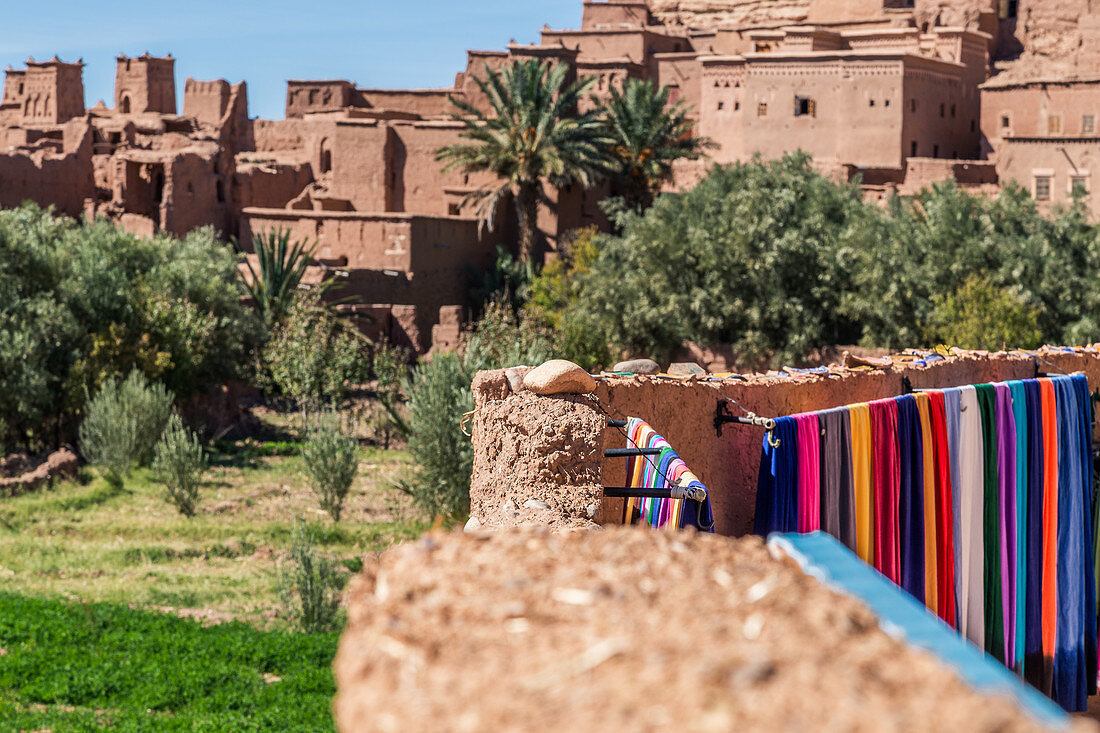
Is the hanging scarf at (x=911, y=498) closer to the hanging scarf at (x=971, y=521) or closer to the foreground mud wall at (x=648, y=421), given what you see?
the hanging scarf at (x=971, y=521)

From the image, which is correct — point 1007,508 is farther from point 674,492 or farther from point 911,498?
point 674,492

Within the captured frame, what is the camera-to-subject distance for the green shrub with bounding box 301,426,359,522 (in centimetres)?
1664

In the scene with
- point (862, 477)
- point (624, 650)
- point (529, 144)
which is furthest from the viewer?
point (529, 144)

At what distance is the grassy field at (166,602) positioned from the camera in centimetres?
965

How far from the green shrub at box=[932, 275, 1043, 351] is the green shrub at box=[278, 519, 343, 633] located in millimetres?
11635

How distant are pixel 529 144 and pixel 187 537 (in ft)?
48.3

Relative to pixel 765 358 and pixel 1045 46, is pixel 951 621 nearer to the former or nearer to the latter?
pixel 765 358

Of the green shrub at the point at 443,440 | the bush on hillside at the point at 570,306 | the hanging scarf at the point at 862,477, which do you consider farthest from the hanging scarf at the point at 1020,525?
the bush on hillside at the point at 570,306

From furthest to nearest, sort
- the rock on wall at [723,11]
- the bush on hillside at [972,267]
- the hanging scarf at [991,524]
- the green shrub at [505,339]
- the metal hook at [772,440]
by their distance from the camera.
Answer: the rock on wall at [723,11] < the bush on hillside at [972,267] < the green shrub at [505,339] < the hanging scarf at [991,524] < the metal hook at [772,440]

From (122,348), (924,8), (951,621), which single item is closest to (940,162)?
(924,8)

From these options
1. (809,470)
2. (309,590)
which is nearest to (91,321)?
(309,590)

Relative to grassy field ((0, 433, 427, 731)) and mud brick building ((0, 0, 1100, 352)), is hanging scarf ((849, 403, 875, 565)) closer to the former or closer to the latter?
grassy field ((0, 433, 427, 731))

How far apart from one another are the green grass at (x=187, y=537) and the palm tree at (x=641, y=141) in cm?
1231

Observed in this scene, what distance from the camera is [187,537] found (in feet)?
50.7
